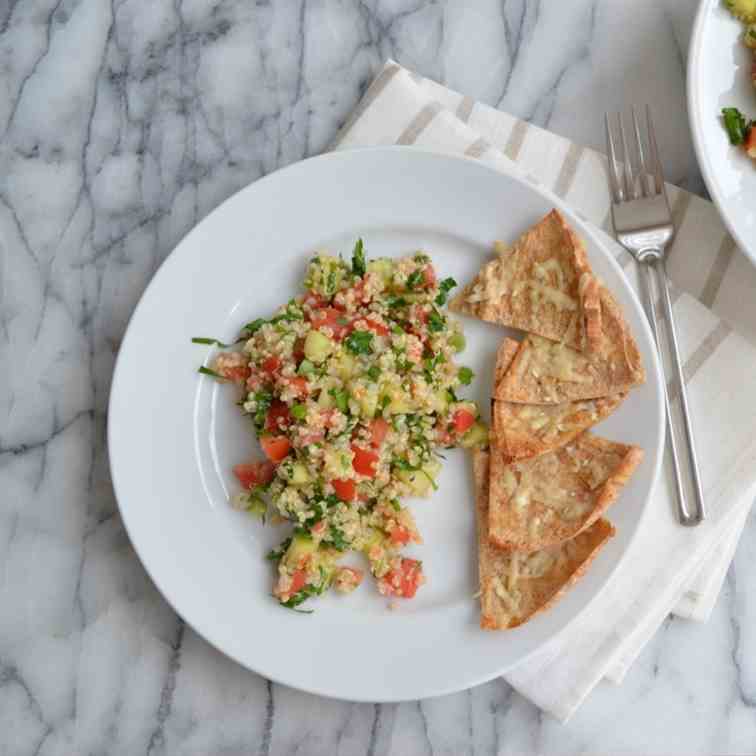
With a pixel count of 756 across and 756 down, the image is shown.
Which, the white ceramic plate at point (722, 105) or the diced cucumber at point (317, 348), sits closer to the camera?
the diced cucumber at point (317, 348)

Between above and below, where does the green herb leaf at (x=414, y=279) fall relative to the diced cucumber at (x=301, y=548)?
above

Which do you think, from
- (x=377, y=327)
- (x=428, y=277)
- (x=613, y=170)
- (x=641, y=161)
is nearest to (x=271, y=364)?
(x=377, y=327)

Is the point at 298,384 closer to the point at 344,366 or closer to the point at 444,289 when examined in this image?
the point at 344,366

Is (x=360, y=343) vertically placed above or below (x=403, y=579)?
above

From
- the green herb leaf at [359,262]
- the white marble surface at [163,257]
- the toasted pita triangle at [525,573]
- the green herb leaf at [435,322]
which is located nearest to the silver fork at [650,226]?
the white marble surface at [163,257]

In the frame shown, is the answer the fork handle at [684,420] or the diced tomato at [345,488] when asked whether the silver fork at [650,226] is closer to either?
the fork handle at [684,420]

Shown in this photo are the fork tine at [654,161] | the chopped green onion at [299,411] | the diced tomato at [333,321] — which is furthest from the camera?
the fork tine at [654,161]
